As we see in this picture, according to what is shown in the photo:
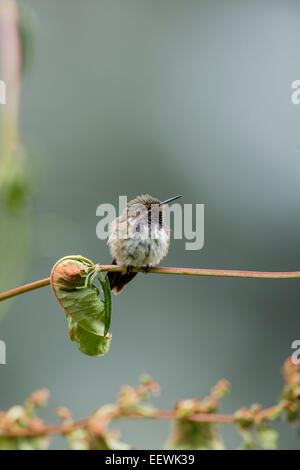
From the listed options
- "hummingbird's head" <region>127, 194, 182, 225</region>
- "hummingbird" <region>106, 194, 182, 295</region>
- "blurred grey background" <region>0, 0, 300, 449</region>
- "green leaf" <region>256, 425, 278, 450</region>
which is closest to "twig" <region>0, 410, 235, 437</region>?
"green leaf" <region>256, 425, 278, 450</region>

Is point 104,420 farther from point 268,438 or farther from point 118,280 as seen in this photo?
point 118,280

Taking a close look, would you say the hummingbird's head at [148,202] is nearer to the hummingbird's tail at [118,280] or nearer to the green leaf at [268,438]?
the hummingbird's tail at [118,280]

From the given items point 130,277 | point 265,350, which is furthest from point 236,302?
point 130,277

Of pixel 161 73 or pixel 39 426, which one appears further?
pixel 161 73

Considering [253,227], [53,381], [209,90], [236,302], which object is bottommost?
[53,381]

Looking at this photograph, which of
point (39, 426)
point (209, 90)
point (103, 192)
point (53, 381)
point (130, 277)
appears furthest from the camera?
point (209, 90)

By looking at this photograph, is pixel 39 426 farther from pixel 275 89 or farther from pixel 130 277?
pixel 275 89

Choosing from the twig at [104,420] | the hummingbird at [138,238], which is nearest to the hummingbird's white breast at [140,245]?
the hummingbird at [138,238]
